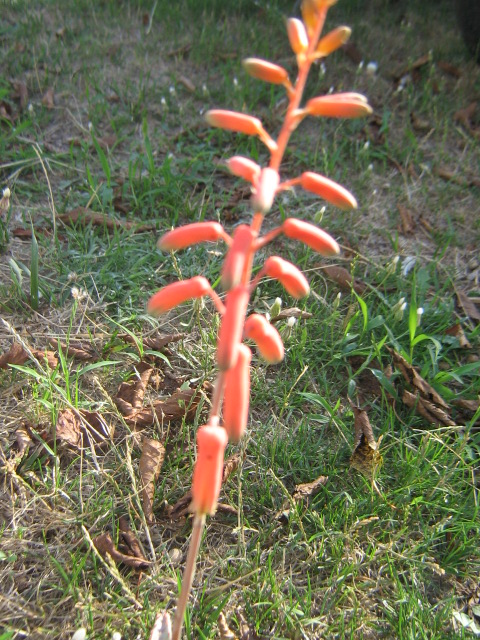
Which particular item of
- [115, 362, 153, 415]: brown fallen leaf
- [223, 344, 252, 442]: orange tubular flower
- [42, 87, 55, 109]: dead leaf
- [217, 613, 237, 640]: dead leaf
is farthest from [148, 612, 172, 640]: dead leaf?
[42, 87, 55, 109]: dead leaf

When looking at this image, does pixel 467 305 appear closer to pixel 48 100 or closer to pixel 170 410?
pixel 170 410

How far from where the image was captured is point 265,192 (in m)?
1.40

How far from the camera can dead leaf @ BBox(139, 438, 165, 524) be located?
98.3 inches

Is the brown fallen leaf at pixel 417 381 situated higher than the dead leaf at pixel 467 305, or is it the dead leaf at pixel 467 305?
the dead leaf at pixel 467 305

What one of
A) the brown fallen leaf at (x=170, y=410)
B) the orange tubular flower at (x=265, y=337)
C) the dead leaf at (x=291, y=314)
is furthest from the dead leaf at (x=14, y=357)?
the orange tubular flower at (x=265, y=337)

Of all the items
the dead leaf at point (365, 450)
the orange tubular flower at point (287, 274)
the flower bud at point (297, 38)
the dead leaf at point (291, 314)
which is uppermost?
the flower bud at point (297, 38)

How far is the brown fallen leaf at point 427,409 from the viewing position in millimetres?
2924

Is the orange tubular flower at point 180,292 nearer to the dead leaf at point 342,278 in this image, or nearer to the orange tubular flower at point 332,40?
the orange tubular flower at point 332,40

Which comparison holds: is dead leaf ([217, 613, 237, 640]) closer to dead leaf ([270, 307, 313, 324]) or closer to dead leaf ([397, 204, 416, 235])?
dead leaf ([270, 307, 313, 324])

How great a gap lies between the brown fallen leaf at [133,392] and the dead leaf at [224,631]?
1.02 metres

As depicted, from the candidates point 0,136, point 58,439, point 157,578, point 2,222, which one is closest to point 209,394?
point 58,439

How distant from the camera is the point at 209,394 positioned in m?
2.97

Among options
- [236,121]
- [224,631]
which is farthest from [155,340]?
[236,121]

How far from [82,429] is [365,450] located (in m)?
1.28
